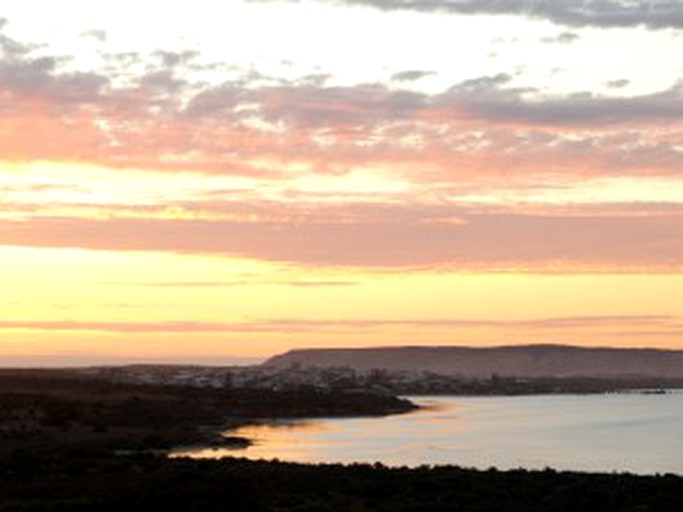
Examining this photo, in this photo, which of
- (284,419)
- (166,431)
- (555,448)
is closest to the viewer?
(555,448)

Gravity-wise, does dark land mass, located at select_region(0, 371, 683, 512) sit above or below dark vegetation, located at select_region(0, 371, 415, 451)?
below

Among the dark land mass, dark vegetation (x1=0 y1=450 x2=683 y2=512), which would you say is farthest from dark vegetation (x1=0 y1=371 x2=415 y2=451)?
dark vegetation (x1=0 y1=450 x2=683 y2=512)

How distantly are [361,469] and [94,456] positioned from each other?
16617 millimetres

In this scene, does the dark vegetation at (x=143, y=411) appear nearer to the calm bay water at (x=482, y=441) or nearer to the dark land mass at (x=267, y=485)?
the dark land mass at (x=267, y=485)

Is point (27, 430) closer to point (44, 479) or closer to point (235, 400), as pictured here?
point (44, 479)

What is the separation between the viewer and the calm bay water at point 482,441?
245ft

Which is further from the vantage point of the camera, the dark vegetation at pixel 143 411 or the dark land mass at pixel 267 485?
the dark vegetation at pixel 143 411

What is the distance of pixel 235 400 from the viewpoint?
474 ft

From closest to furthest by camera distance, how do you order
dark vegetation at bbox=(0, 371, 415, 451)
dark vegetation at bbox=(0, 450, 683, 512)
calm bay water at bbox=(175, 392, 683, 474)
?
dark vegetation at bbox=(0, 450, 683, 512) < calm bay water at bbox=(175, 392, 683, 474) < dark vegetation at bbox=(0, 371, 415, 451)

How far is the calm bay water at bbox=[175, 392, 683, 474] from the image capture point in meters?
74.6

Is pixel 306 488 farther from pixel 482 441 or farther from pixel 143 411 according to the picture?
pixel 143 411

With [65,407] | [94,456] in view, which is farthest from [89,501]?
[65,407]

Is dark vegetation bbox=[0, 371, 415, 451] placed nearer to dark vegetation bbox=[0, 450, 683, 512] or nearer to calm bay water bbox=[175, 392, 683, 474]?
calm bay water bbox=[175, 392, 683, 474]

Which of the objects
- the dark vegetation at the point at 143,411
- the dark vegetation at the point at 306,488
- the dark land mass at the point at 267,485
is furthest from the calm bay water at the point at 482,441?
the dark vegetation at the point at 306,488
